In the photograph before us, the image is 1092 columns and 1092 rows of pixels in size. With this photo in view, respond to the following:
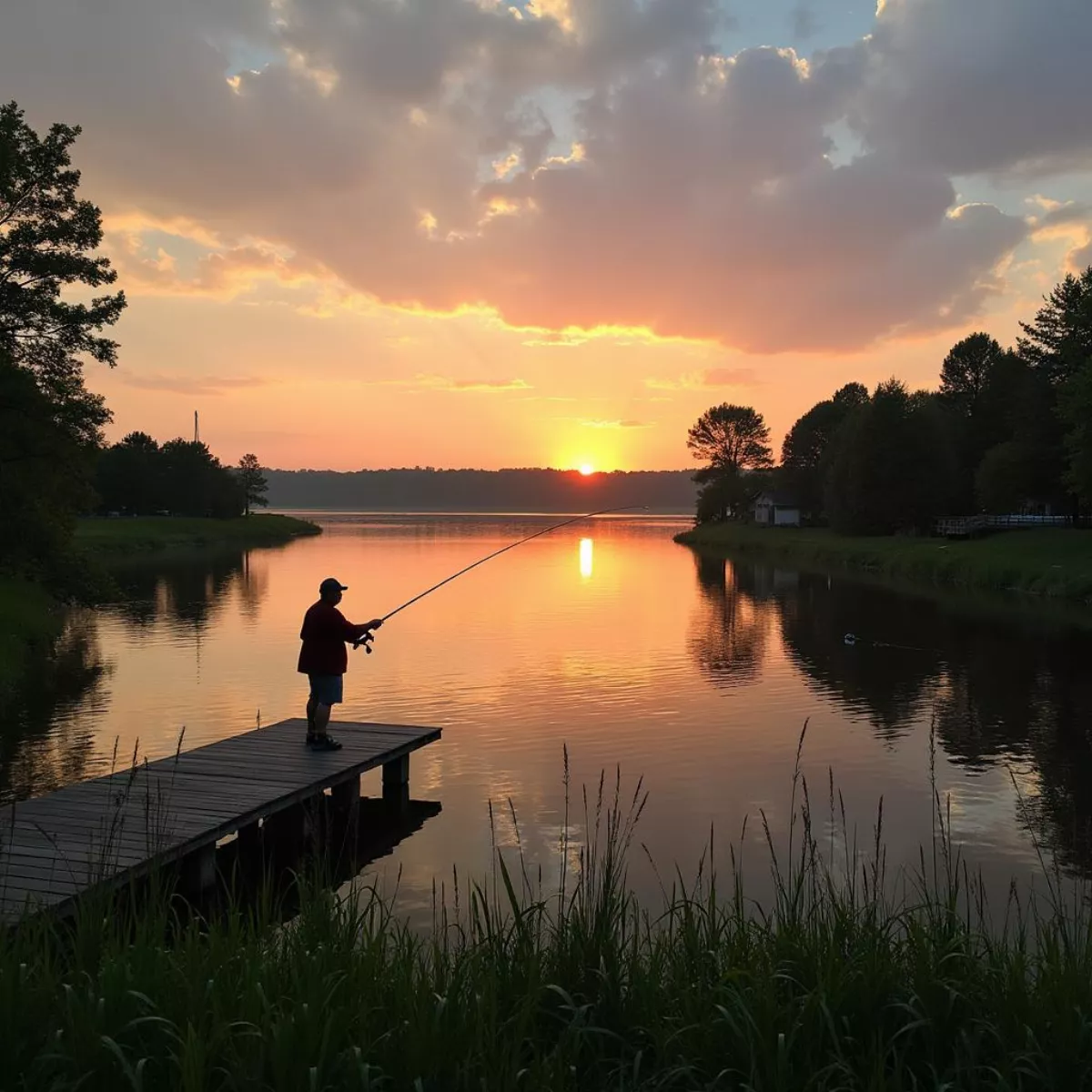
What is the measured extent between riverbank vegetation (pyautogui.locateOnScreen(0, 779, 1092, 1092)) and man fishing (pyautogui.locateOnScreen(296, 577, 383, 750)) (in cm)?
763

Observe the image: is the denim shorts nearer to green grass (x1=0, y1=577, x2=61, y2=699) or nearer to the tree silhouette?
green grass (x1=0, y1=577, x2=61, y2=699)

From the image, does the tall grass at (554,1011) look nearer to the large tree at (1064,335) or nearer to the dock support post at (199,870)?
the dock support post at (199,870)

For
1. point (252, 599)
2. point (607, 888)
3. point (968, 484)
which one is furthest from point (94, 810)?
point (968, 484)

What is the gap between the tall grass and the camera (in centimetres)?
514

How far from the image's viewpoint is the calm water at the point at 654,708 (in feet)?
48.7

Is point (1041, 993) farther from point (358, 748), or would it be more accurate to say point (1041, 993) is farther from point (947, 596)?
point (947, 596)

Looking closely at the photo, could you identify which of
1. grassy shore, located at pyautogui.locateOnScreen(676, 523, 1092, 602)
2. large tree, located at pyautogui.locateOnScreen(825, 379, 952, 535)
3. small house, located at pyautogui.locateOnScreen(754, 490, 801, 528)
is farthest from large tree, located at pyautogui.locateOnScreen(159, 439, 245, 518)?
large tree, located at pyautogui.locateOnScreen(825, 379, 952, 535)

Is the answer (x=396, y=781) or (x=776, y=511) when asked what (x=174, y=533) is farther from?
(x=396, y=781)

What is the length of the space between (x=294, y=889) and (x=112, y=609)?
35.2m

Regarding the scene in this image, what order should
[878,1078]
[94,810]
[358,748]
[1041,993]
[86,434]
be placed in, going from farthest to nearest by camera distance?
[86,434] → [358,748] → [94,810] → [1041,993] → [878,1078]

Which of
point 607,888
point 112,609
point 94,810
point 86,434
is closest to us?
point 607,888

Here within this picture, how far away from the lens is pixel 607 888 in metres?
6.77

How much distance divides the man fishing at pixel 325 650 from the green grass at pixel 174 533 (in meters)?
66.9

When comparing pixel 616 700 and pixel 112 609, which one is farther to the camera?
pixel 112 609
